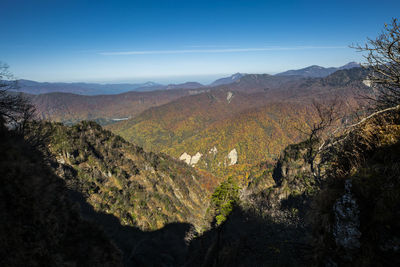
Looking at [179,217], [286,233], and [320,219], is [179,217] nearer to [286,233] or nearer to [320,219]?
[286,233]

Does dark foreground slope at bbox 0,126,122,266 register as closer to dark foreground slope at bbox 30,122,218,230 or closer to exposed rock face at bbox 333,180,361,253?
exposed rock face at bbox 333,180,361,253

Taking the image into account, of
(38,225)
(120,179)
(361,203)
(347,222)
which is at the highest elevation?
(361,203)

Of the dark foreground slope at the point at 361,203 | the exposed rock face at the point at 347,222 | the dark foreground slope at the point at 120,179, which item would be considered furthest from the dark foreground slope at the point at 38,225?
the dark foreground slope at the point at 120,179

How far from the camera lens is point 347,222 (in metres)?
5.07

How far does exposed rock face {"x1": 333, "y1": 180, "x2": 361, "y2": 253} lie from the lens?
194 inches

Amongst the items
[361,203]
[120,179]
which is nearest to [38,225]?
[361,203]

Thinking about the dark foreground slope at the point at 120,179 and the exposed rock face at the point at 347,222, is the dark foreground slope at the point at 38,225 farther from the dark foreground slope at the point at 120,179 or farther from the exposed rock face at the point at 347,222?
the dark foreground slope at the point at 120,179

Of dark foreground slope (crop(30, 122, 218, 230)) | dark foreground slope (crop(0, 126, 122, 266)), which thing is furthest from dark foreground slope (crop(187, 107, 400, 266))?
dark foreground slope (crop(30, 122, 218, 230))

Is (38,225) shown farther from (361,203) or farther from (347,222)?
(361,203)

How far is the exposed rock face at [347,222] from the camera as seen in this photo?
4.92 m

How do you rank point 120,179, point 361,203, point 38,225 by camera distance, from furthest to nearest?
point 120,179 < point 38,225 < point 361,203

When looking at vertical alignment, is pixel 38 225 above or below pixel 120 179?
above

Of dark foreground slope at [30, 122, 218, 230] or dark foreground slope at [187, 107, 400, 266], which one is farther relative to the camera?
dark foreground slope at [30, 122, 218, 230]

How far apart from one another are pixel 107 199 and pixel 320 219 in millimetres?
59914
